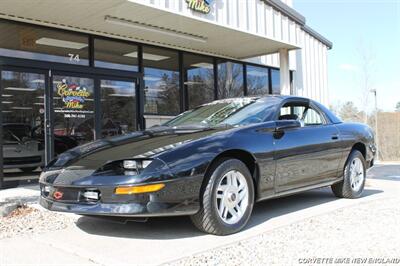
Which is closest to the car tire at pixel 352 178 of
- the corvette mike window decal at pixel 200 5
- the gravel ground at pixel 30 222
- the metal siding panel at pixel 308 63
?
the gravel ground at pixel 30 222

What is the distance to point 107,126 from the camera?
385 inches

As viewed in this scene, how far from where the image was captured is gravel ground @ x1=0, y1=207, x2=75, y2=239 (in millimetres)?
4820

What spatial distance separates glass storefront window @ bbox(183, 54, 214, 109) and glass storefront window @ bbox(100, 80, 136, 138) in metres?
2.08

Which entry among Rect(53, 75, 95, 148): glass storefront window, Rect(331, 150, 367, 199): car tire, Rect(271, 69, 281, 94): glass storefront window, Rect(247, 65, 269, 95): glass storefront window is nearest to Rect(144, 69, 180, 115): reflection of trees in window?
Rect(53, 75, 95, 148): glass storefront window

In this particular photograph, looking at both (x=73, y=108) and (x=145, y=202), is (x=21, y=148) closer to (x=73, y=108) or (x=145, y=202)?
(x=73, y=108)

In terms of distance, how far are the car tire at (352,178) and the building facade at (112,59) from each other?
160 inches

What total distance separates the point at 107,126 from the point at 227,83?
4.53m

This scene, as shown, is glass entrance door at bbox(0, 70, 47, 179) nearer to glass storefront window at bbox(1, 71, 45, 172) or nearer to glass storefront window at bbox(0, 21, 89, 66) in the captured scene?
glass storefront window at bbox(1, 71, 45, 172)

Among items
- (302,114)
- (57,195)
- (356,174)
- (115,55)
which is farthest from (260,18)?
(57,195)

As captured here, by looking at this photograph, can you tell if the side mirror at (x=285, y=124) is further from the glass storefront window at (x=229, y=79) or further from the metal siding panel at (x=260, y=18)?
the glass storefront window at (x=229, y=79)

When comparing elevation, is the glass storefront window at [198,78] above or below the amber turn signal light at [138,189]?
above

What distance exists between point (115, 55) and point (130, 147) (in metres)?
6.08

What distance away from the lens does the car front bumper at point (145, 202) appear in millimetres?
3988

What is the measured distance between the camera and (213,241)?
425 cm
